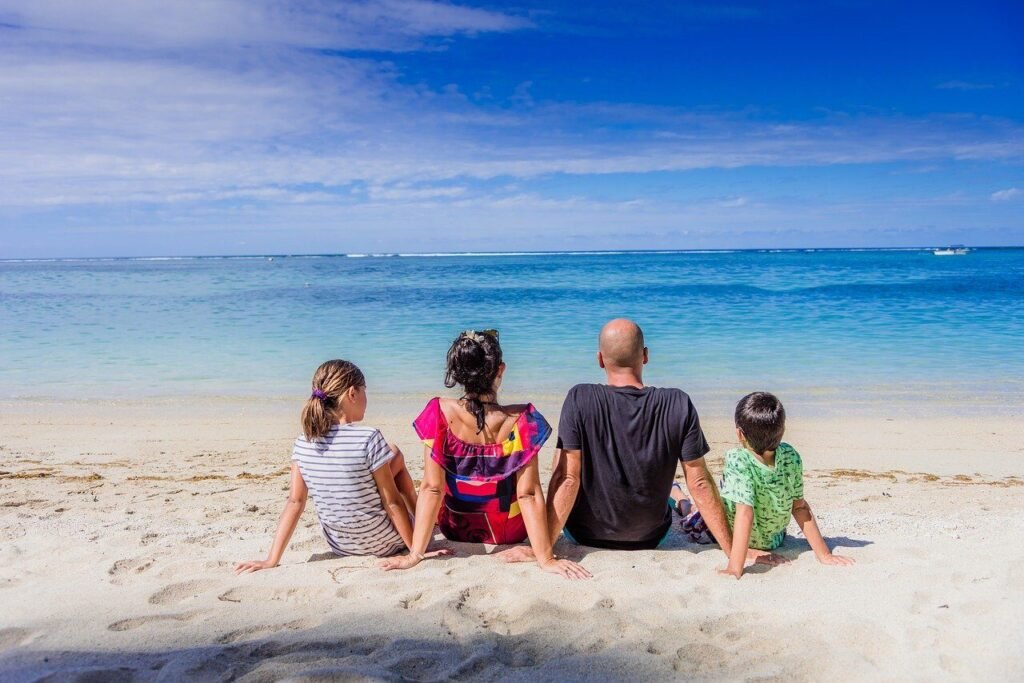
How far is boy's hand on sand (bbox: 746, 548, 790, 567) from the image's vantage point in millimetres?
3789

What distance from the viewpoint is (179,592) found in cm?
345

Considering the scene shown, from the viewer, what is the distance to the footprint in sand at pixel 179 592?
3365 millimetres

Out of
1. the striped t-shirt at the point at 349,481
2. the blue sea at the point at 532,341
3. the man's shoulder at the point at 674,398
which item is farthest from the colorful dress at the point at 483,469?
the blue sea at the point at 532,341

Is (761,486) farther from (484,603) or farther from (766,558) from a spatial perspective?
(484,603)

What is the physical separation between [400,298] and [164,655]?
2651 centimetres


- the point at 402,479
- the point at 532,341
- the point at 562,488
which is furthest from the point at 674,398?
the point at 532,341

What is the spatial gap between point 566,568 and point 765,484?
107 cm

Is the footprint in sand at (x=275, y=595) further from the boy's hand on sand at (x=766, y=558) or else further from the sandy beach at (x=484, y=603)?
the boy's hand on sand at (x=766, y=558)

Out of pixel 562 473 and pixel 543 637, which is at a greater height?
pixel 562 473

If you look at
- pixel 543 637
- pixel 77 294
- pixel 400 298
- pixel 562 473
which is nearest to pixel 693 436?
pixel 562 473

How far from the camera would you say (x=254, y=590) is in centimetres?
347

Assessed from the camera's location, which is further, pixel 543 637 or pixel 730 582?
pixel 730 582

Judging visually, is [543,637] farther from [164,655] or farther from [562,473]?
[164,655]

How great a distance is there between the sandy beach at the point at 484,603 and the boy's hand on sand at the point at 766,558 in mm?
72
